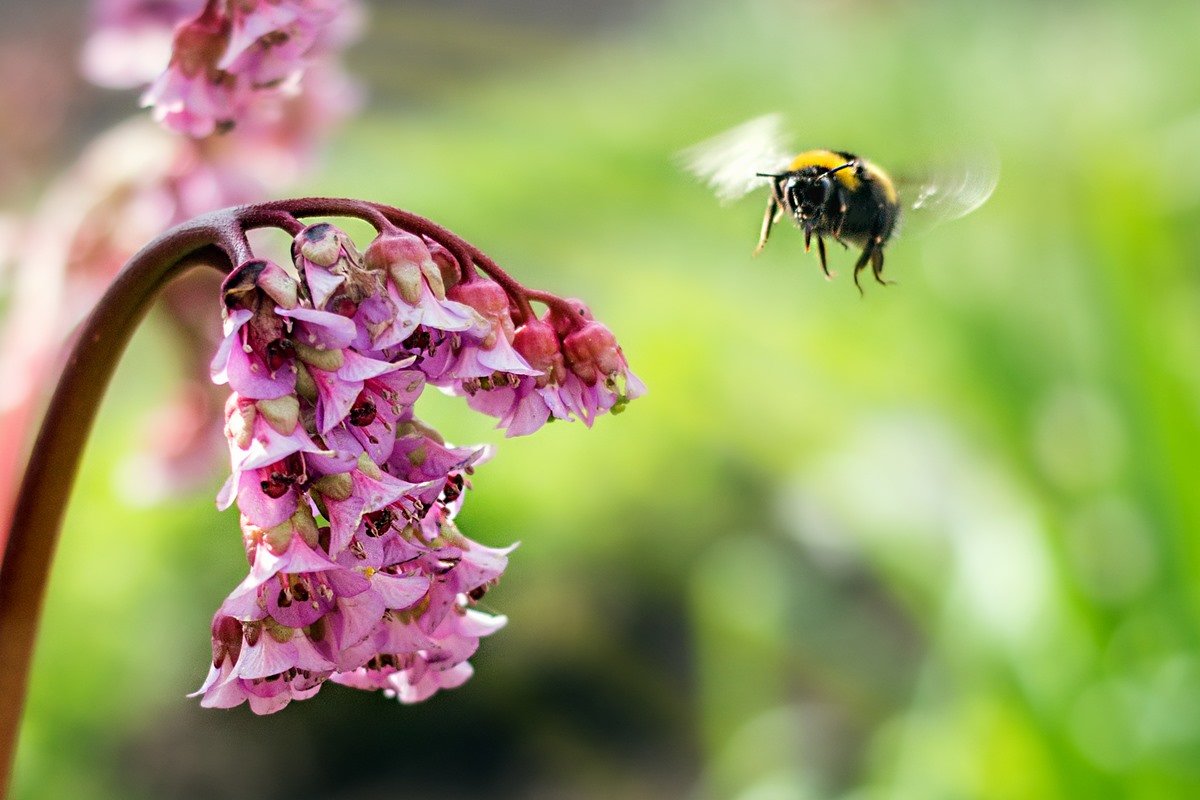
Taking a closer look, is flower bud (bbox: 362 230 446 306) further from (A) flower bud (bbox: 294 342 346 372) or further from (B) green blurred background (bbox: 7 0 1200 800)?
(B) green blurred background (bbox: 7 0 1200 800)

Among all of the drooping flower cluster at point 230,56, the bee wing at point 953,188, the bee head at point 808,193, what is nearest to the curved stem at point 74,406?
the drooping flower cluster at point 230,56

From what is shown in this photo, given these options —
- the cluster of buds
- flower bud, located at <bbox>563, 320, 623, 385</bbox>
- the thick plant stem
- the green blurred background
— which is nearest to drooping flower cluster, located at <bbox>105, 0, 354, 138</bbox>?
the cluster of buds

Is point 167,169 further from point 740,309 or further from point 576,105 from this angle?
point 576,105

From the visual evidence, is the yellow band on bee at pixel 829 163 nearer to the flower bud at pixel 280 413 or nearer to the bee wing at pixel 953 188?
the bee wing at pixel 953 188

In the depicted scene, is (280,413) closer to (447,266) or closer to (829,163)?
(447,266)

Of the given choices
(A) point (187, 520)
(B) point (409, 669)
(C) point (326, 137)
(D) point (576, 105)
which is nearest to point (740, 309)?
(A) point (187, 520)

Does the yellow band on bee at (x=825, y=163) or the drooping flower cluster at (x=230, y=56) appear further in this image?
the yellow band on bee at (x=825, y=163)
